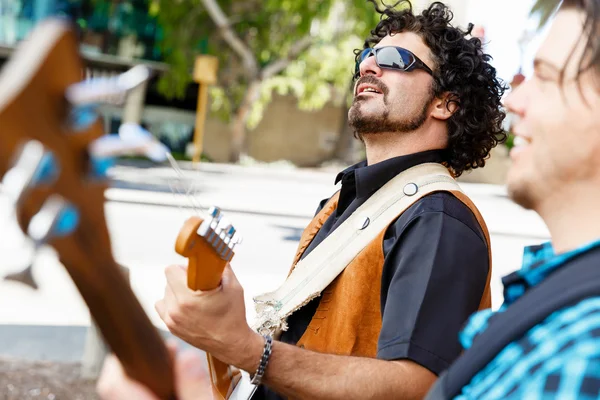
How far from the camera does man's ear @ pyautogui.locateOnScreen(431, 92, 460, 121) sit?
2.20m

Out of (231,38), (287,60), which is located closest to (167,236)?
(231,38)

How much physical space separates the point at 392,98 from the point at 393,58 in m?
0.15

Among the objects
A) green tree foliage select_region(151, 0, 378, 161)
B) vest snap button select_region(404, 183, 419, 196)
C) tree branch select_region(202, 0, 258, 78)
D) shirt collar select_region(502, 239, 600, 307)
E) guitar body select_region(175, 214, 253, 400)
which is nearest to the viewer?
shirt collar select_region(502, 239, 600, 307)

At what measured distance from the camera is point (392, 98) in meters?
2.16

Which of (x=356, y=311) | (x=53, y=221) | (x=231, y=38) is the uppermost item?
(x=53, y=221)

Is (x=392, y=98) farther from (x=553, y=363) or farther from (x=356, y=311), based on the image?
(x=553, y=363)

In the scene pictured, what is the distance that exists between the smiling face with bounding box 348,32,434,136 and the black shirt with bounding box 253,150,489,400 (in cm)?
37

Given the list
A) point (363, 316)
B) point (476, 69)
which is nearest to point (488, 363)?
point (363, 316)

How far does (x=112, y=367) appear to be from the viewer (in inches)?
43.0

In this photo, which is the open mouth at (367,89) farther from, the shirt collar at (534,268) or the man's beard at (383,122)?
the shirt collar at (534,268)

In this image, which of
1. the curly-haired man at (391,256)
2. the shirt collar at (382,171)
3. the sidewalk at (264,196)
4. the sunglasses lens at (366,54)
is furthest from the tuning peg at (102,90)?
the sidewalk at (264,196)

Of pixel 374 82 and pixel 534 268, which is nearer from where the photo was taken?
pixel 534 268

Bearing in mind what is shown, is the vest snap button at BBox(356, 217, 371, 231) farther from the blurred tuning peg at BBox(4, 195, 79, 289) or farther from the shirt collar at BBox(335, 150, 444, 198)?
the blurred tuning peg at BBox(4, 195, 79, 289)

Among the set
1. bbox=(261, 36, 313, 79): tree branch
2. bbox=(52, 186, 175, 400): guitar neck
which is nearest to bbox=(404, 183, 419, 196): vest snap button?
bbox=(52, 186, 175, 400): guitar neck
